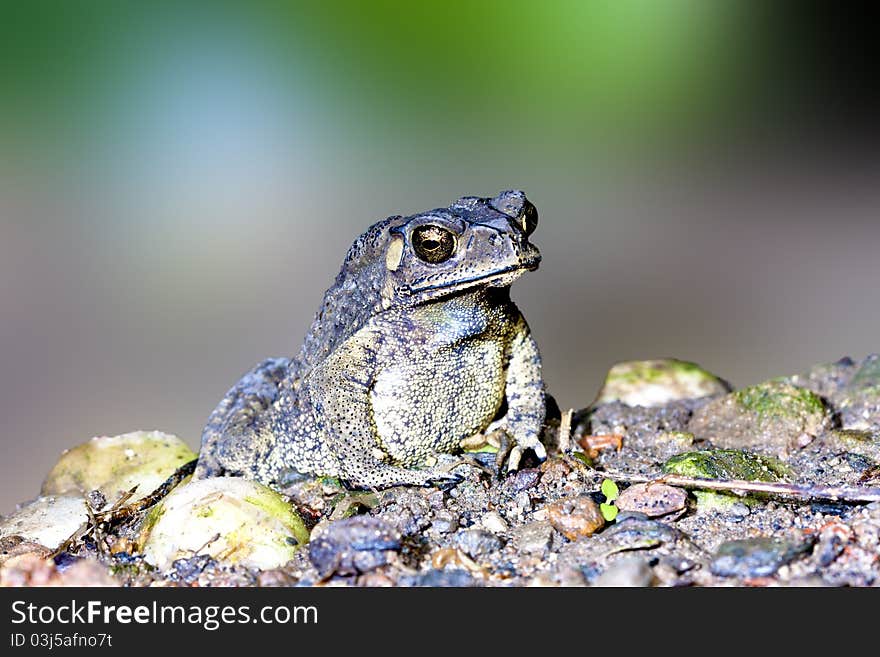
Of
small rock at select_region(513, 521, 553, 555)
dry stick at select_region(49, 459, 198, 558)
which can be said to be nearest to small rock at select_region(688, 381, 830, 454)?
small rock at select_region(513, 521, 553, 555)

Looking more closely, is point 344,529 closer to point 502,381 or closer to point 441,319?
point 441,319

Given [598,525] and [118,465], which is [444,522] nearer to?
[598,525]

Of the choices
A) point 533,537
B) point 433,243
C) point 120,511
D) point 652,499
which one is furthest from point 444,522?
point 120,511

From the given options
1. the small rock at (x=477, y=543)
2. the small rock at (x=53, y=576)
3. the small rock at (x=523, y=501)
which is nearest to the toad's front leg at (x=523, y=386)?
the small rock at (x=523, y=501)

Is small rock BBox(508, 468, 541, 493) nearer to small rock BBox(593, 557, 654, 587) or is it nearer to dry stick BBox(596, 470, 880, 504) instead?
dry stick BBox(596, 470, 880, 504)

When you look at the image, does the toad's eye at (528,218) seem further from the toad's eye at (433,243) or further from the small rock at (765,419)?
the small rock at (765,419)
